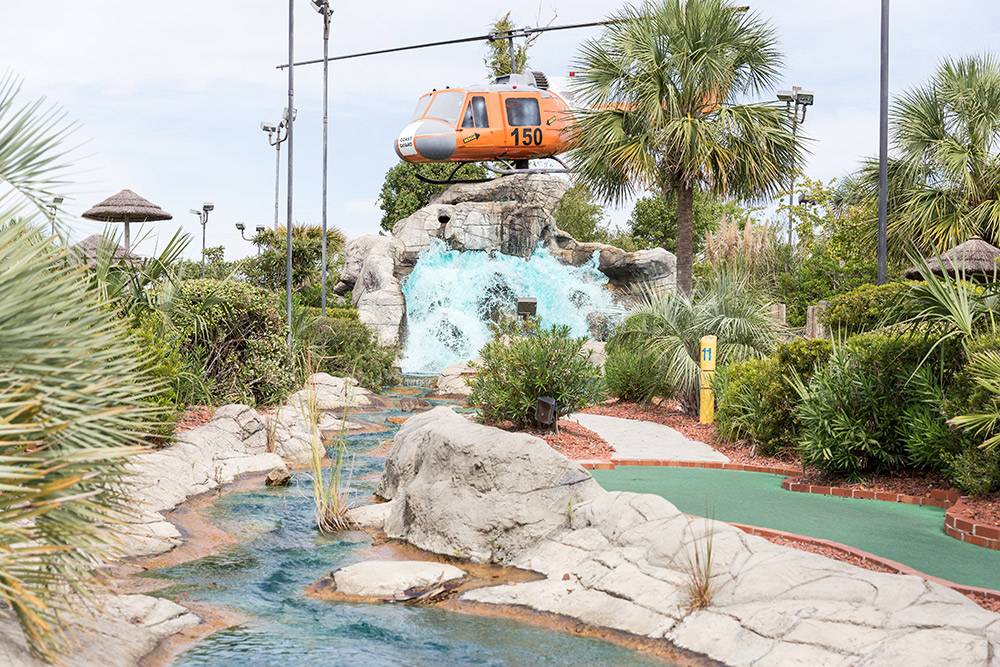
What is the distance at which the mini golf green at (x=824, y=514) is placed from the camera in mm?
6312

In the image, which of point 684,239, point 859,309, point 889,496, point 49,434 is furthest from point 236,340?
point 49,434

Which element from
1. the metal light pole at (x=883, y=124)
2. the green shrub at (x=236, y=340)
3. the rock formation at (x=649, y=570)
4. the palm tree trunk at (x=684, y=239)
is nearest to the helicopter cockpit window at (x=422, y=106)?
the palm tree trunk at (x=684, y=239)

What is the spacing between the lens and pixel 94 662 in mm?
4121

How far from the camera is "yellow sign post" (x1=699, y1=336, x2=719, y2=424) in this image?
13.3m

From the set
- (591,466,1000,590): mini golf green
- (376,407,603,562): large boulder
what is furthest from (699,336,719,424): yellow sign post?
(376,407,603,562): large boulder

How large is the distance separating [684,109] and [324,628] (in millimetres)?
13740

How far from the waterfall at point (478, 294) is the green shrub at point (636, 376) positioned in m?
15.0

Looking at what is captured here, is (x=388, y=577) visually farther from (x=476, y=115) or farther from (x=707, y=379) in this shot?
(x=476, y=115)

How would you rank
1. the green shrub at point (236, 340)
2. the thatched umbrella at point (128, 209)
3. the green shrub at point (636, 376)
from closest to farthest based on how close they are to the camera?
the green shrub at point (236, 340) < the green shrub at point (636, 376) < the thatched umbrella at point (128, 209)

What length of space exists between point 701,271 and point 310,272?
49.3 feet

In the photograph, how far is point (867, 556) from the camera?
619 cm

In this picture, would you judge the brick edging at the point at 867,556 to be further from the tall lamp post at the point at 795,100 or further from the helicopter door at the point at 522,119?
the helicopter door at the point at 522,119

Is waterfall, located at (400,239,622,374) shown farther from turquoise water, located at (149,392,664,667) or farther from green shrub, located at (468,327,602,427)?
turquoise water, located at (149,392,664,667)

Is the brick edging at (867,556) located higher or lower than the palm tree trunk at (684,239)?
lower
